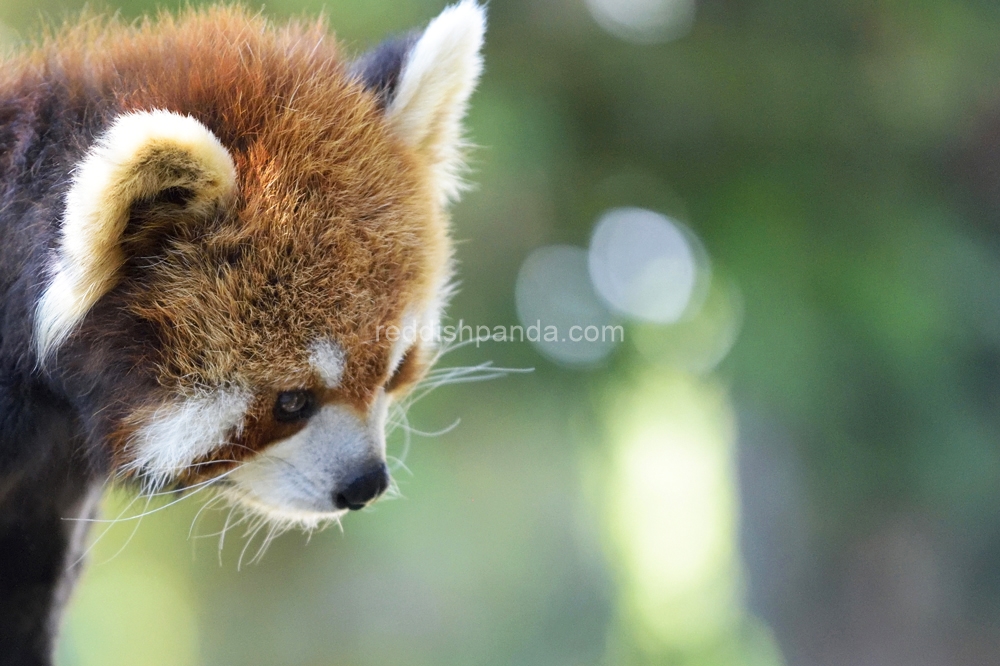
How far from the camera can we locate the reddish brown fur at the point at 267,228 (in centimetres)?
124

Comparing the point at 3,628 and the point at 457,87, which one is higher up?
the point at 457,87

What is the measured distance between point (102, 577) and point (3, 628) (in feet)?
9.01

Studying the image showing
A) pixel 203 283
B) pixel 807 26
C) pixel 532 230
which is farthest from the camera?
pixel 532 230

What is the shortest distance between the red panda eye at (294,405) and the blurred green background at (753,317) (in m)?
0.99

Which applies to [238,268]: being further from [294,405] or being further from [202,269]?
[294,405]

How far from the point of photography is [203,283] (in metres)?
1.24

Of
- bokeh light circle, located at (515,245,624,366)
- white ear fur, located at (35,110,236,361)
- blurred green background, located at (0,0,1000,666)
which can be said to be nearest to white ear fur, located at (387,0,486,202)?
white ear fur, located at (35,110,236,361)

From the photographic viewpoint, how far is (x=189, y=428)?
4.12ft

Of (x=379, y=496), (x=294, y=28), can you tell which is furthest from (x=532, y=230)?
(x=379, y=496)

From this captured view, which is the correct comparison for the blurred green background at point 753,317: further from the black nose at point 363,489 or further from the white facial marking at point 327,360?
the white facial marking at point 327,360

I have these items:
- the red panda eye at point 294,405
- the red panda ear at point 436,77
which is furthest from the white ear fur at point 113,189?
the red panda ear at point 436,77

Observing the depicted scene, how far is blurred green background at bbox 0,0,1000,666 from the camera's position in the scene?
2.46 metres

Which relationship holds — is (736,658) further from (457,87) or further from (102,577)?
(102,577)

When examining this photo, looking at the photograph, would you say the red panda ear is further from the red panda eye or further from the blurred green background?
the blurred green background
